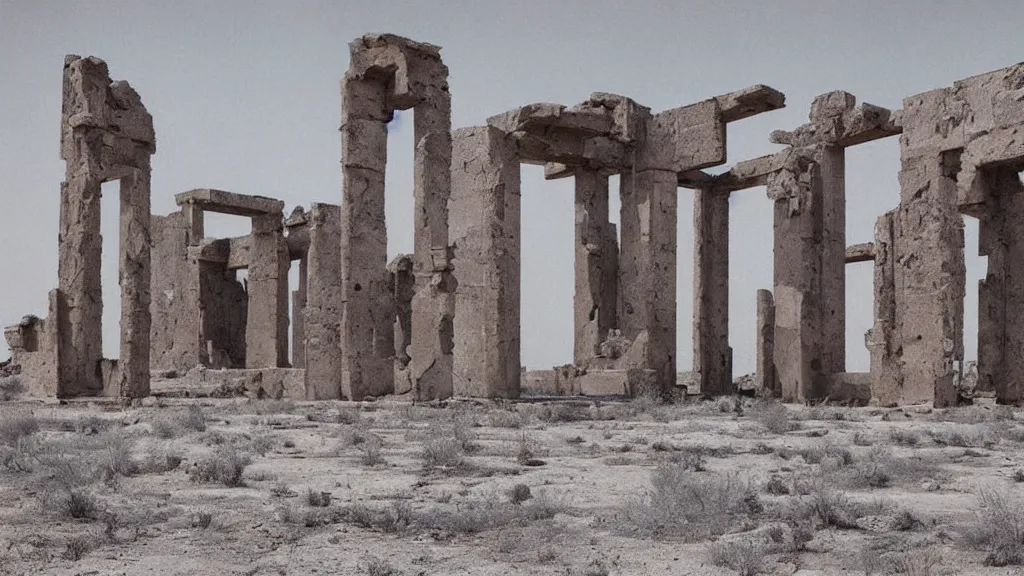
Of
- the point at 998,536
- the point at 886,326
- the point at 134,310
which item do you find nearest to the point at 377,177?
the point at 134,310

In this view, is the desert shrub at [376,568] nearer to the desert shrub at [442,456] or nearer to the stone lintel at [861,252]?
the desert shrub at [442,456]

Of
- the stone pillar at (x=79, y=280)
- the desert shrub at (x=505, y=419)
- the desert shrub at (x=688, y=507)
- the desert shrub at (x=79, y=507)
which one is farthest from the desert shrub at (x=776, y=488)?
the stone pillar at (x=79, y=280)

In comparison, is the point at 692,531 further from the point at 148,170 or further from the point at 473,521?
the point at 148,170

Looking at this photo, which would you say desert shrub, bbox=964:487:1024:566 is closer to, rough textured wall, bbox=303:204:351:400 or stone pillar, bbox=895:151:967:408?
stone pillar, bbox=895:151:967:408

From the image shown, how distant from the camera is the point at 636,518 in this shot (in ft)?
22.0

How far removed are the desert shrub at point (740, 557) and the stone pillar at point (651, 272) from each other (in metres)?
14.7

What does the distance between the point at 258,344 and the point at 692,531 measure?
23.2 metres

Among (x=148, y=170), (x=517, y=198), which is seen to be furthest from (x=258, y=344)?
(x=517, y=198)

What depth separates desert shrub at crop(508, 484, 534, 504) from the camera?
7.52 metres

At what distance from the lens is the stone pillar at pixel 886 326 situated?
17.8 metres

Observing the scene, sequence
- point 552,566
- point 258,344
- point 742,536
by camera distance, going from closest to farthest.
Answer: point 552,566 → point 742,536 → point 258,344

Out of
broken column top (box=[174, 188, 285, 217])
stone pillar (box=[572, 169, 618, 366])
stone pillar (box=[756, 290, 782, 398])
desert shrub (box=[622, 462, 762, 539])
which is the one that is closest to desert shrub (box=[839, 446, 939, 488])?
desert shrub (box=[622, 462, 762, 539])

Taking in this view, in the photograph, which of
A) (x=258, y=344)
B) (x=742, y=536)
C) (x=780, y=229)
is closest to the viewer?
(x=742, y=536)

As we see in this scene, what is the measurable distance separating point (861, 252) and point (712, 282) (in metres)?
4.58
